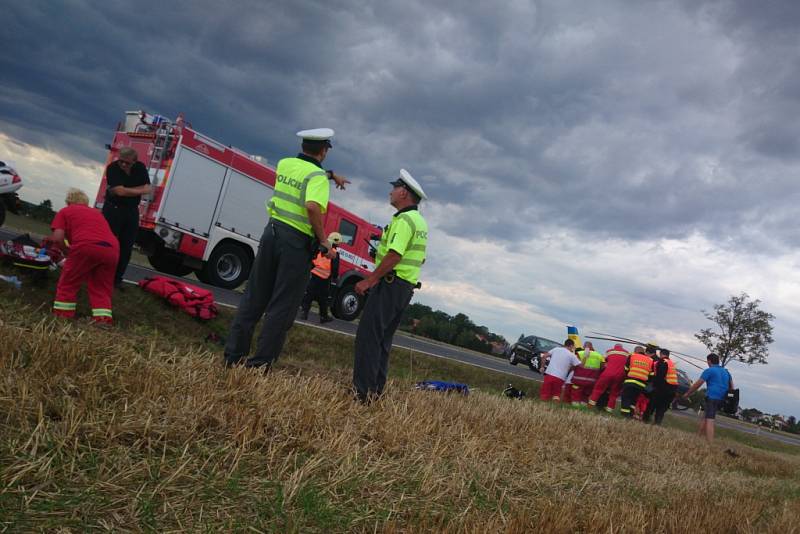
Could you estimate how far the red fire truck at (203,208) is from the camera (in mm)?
12961

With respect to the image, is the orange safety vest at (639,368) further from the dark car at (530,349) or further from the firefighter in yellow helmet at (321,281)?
the dark car at (530,349)

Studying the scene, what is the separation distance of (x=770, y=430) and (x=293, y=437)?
4233 cm

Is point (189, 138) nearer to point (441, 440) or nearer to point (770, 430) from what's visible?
point (441, 440)

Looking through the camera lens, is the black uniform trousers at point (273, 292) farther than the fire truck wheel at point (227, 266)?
No

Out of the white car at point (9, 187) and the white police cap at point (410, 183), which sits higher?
the white police cap at point (410, 183)

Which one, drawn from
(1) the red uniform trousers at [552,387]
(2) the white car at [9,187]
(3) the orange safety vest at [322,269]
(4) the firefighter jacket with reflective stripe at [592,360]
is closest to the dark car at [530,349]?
(4) the firefighter jacket with reflective stripe at [592,360]

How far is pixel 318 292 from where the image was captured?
12734 mm

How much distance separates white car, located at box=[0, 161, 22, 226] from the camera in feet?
33.5

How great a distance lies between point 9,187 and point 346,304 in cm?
773

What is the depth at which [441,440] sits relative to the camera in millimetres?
3809

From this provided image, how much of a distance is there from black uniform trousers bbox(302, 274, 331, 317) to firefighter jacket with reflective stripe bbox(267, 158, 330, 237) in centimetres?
745

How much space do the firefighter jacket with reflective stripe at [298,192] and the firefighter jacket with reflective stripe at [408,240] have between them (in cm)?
58

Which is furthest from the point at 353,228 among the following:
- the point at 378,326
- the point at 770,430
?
the point at 770,430

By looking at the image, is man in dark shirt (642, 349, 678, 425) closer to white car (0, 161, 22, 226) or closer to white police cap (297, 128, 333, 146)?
white police cap (297, 128, 333, 146)
